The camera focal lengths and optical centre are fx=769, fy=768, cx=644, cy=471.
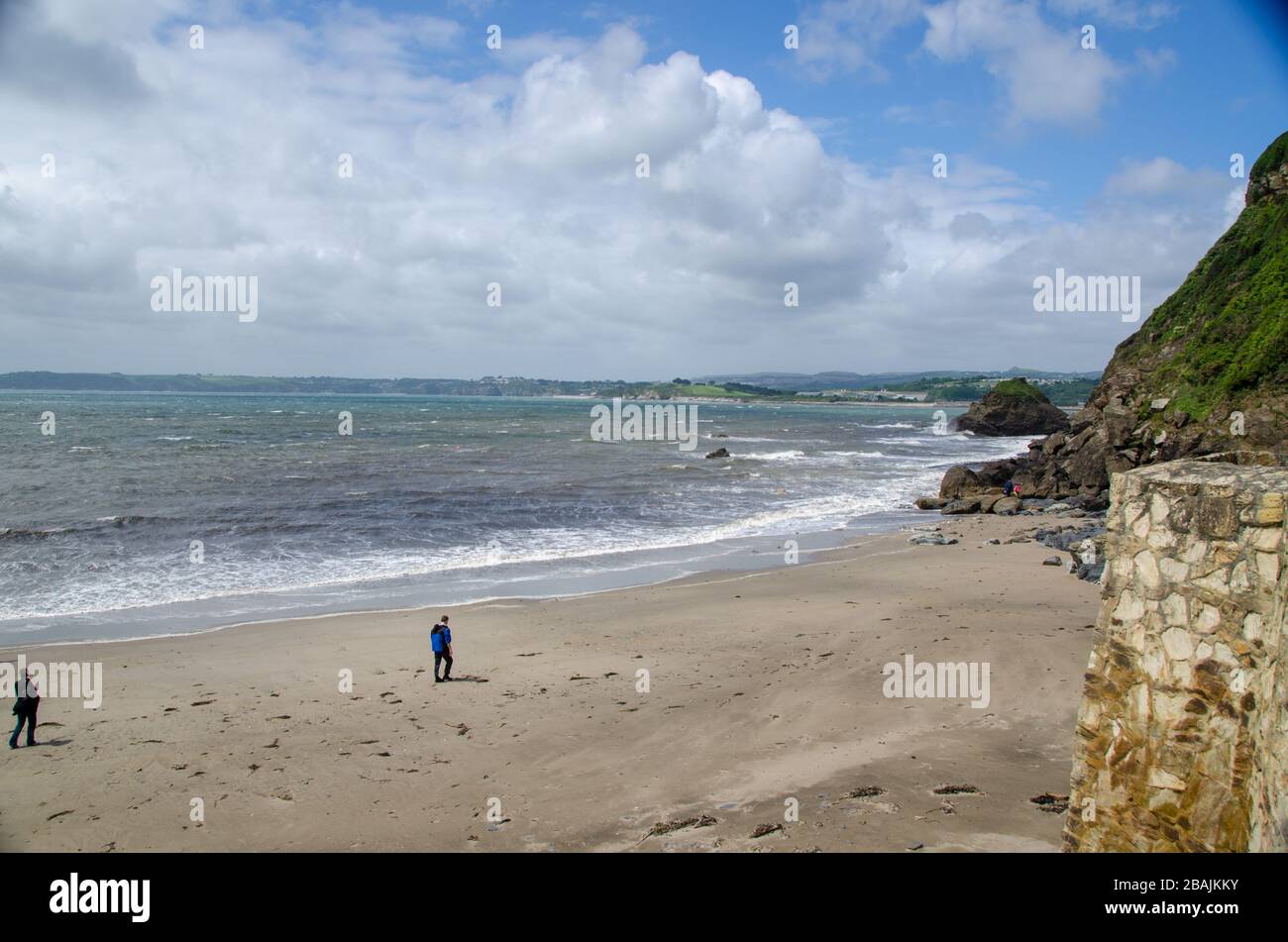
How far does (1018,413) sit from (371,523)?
80.1 m

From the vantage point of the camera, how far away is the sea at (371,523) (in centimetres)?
2083

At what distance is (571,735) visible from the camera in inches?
442

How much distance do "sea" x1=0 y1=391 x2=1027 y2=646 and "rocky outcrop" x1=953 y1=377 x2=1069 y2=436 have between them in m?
30.2

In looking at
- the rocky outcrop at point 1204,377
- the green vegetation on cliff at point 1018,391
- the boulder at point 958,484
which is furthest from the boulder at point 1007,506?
the green vegetation on cliff at point 1018,391

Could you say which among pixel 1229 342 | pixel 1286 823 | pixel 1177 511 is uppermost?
pixel 1229 342

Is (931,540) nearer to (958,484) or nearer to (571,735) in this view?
(958,484)

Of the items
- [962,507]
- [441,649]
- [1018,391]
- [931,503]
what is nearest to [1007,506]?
[962,507]

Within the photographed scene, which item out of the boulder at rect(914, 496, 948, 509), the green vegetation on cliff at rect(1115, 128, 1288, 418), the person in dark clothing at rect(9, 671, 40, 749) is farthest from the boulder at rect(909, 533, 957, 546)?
the person in dark clothing at rect(9, 671, 40, 749)

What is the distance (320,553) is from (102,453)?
39577mm

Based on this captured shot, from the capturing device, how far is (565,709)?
12398 millimetres

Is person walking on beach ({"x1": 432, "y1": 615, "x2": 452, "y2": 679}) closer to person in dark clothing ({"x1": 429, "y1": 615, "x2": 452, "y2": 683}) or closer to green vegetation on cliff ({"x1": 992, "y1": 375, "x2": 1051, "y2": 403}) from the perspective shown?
person in dark clothing ({"x1": 429, "y1": 615, "x2": 452, "y2": 683})

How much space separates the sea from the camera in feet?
68.3
